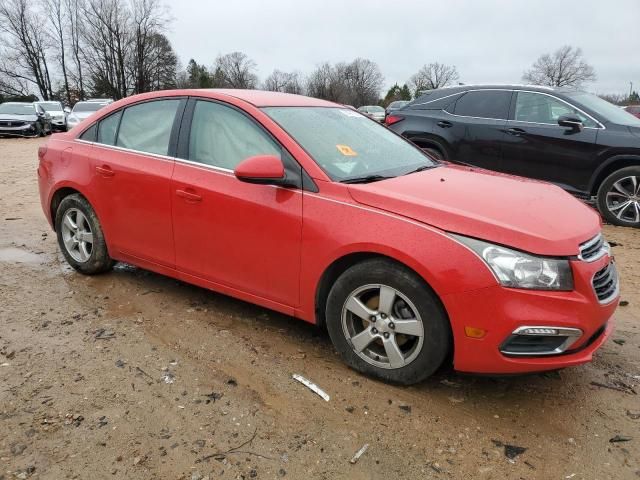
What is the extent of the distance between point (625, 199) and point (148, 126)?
222 inches

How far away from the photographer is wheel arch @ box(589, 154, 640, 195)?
6191 millimetres

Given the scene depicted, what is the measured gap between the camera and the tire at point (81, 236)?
427cm

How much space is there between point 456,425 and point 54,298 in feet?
10.5

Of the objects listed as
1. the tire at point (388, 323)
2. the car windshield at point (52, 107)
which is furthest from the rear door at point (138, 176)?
the car windshield at point (52, 107)

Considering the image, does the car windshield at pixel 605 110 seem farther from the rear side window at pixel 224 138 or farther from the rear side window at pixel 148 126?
the rear side window at pixel 148 126

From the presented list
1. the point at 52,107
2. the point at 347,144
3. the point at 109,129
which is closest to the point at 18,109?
the point at 52,107

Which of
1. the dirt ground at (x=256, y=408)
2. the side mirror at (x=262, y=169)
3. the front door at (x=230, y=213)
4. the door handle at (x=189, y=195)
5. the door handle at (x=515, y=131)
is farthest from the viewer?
the door handle at (x=515, y=131)

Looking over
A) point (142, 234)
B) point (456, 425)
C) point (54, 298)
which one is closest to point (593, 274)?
point (456, 425)

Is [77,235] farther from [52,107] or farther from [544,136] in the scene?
[52,107]

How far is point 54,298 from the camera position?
13.3ft

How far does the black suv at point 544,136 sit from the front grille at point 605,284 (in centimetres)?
375

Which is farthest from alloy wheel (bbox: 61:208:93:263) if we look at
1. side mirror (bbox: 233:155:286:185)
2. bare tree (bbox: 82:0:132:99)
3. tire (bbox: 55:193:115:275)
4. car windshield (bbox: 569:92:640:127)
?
bare tree (bbox: 82:0:132:99)

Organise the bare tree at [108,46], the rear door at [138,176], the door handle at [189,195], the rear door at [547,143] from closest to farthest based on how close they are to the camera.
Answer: the door handle at [189,195] < the rear door at [138,176] < the rear door at [547,143] < the bare tree at [108,46]

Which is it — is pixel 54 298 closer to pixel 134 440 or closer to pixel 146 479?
pixel 134 440
